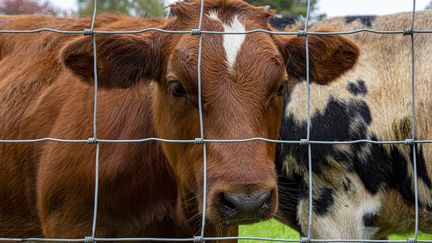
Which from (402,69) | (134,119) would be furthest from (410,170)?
(134,119)

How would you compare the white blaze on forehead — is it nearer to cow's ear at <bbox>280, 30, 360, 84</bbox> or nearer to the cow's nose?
cow's ear at <bbox>280, 30, 360, 84</bbox>

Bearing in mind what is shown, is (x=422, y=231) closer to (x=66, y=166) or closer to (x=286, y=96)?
(x=286, y=96)

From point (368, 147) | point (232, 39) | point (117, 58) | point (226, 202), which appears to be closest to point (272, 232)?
point (368, 147)

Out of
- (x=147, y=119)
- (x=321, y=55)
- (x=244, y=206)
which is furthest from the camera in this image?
(x=147, y=119)

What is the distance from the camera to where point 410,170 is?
5504 mm

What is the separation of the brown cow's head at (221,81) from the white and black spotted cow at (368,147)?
119cm

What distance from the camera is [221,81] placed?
12.3 ft

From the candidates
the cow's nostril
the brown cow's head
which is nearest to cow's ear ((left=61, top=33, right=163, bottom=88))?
the brown cow's head

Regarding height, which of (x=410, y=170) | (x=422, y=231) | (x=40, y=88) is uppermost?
(x=40, y=88)

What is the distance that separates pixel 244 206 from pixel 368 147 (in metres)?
2.37

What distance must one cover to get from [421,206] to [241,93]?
2.34 meters

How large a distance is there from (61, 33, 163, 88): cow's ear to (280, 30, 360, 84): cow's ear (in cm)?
67

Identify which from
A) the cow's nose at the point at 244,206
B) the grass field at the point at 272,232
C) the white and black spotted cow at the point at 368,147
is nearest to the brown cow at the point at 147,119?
the cow's nose at the point at 244,206

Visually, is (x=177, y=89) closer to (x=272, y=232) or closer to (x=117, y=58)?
(x=117, y=58)
